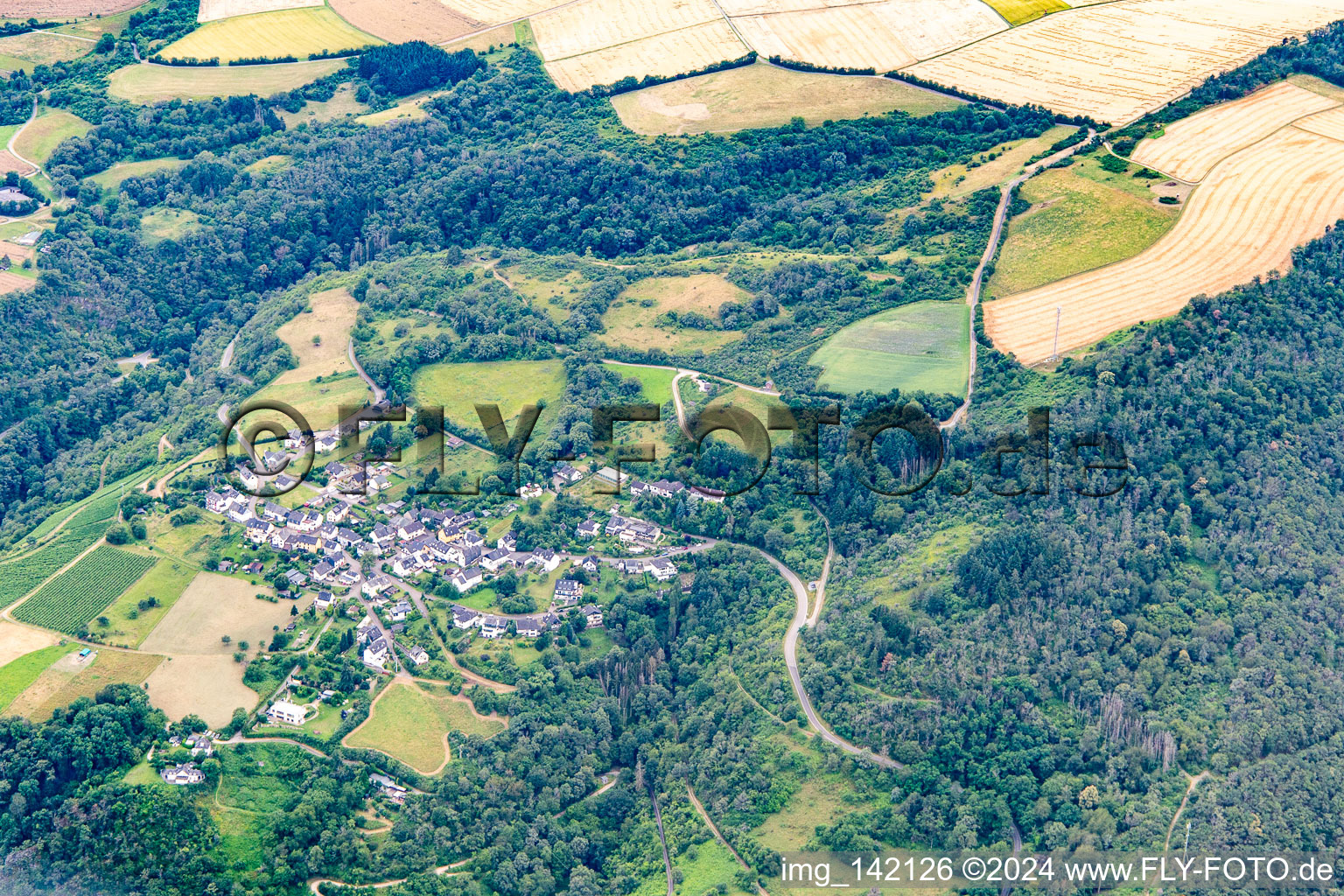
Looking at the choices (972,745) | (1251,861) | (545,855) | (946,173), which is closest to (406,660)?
(545,855)

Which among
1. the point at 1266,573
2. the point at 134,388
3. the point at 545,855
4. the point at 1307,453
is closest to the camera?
the point at 545,855

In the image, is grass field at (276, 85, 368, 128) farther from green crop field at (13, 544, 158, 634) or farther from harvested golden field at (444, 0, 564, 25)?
green crop field at (13, 544, 158, 634)

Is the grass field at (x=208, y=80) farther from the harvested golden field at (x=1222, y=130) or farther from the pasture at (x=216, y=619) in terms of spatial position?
the harvested golden field at (x=1222, y=130)

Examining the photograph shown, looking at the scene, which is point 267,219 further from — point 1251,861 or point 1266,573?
point 1251,861

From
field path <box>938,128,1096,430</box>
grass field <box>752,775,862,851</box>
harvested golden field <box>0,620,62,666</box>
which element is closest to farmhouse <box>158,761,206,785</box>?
harvested golden field <box>0,620,62,666</box>

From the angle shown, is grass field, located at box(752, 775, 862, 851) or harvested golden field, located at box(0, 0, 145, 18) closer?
grass field, located at box(752, 775, 862, 851)

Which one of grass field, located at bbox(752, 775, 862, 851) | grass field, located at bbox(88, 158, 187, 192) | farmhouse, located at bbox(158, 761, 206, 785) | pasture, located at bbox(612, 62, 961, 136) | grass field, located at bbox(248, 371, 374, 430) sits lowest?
grass field, located at bbox(752, 775, 862, 851)
